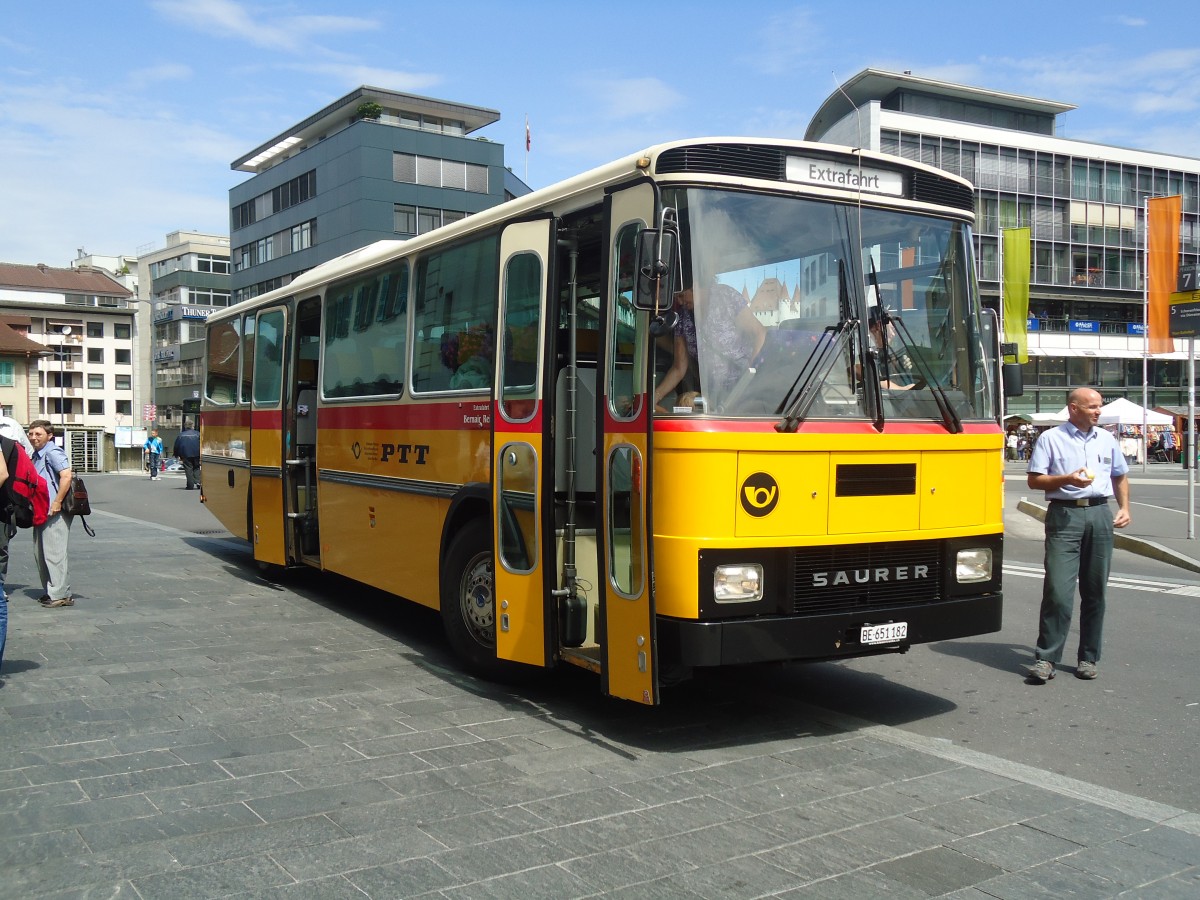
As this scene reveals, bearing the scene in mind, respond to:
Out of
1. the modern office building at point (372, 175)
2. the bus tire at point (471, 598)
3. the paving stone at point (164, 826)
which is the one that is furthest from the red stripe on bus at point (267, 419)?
the modern office building at point (372, 175)

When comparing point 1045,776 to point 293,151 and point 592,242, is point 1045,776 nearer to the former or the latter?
point 592,242

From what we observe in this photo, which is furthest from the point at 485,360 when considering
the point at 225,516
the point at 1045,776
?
the point at 225,516

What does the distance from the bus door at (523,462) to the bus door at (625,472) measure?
589 millimetres

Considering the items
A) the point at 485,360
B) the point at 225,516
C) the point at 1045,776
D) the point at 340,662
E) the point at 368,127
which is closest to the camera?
the point at 1045,776

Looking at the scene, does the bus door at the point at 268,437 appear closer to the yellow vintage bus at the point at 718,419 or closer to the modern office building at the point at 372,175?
the yellow vintage bus at the point at 718,419

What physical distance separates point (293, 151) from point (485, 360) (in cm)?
6684

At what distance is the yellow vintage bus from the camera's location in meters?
5.56

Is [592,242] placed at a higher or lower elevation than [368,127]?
lower

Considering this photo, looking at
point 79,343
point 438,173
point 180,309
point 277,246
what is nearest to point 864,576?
point 438,173

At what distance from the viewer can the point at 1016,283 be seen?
24312 millimetres

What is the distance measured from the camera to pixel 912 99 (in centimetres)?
6184

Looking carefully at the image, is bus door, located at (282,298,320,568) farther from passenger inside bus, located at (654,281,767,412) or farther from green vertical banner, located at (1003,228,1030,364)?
green vertical banner, located at (1003,228,1030,364)

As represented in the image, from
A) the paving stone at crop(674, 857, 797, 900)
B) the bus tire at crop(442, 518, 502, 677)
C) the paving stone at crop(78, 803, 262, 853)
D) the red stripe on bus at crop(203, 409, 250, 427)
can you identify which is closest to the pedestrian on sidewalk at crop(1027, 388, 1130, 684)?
the bus tire at crop(442, 518, 502, 677)

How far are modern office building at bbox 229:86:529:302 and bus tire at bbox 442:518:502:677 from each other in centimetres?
5429
